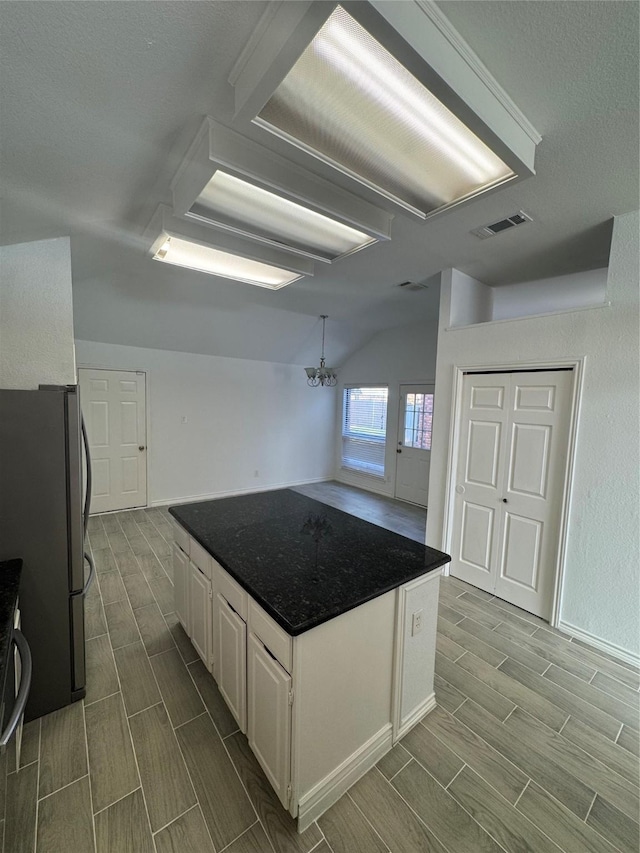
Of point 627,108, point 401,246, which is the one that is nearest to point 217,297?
point 401,246

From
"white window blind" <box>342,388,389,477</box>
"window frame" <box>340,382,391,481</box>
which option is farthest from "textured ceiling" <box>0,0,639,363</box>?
"white window blind" <box>342,388,389,477</box>

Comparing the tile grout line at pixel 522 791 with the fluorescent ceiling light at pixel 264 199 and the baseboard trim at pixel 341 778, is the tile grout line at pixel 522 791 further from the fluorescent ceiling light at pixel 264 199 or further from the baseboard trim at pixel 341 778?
the fluorescent ceiling light at pixel 264 199

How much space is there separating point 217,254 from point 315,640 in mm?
2415

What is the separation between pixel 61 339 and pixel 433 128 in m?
2.45

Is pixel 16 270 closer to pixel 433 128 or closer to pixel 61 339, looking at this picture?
pixel 61 339

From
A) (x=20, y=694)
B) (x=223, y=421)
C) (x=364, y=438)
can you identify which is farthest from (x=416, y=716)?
(x=364, y=438)

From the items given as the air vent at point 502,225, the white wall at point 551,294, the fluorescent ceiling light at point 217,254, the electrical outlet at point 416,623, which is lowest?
the electrical outlet at point 416,623

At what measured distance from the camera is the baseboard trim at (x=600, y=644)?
2.24 meters

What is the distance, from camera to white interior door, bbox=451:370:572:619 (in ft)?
8.51

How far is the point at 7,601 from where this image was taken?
4.39ft

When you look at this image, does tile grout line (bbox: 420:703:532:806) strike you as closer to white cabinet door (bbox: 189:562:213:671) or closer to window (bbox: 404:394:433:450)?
white cabinet door (bbox: 189:562:213:671)

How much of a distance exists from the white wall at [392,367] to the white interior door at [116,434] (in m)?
3.75

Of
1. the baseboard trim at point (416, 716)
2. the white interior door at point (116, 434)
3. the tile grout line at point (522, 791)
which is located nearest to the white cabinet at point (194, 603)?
the baseboard trim at point (416, 716)

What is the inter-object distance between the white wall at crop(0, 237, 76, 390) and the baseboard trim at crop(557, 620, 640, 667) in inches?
159
